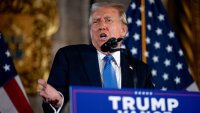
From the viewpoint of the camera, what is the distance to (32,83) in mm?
5000

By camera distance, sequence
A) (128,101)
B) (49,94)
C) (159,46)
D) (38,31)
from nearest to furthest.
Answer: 1. (128,101)
2. (49,94)
3. (159,46)
4. (38,31)

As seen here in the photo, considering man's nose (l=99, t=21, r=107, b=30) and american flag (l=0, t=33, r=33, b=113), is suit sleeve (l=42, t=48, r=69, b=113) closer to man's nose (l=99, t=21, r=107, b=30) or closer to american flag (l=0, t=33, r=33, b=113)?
man's nose (l=99, t=21, r=107, b=30)

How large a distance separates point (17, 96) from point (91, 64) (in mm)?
1605

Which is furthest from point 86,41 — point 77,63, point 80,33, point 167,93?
point 167,93

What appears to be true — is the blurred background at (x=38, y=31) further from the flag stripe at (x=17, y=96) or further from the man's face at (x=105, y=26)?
the man's face at (x=105, y=26)

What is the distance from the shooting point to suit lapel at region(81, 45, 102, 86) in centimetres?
256

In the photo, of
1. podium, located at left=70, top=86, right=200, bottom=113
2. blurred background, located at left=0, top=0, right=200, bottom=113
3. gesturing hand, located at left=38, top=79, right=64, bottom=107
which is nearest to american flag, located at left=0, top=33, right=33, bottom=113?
blurred background, located at left=0, top=0, right=200, bottom=113

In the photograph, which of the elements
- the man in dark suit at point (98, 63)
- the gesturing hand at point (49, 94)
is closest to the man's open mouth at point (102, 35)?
the man in dark suit at point (98, 63)

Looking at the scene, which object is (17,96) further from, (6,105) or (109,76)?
(109,76)

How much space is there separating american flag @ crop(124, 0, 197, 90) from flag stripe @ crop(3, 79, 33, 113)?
3.99ft

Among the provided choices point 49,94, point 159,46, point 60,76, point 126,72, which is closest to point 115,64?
point 126,72

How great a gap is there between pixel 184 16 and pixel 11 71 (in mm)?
2686

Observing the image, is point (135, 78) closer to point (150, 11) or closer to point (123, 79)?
point (123, 79)

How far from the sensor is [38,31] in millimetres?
5102
